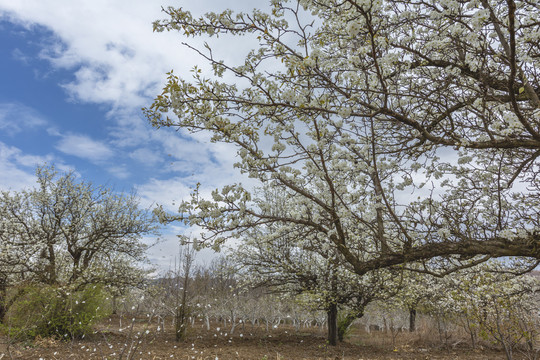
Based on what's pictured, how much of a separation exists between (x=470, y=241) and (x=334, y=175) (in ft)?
8.44

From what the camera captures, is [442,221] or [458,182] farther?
[458,182]

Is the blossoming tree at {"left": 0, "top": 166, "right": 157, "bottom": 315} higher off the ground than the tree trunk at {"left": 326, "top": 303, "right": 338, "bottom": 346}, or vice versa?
the blossoming tree at {"left": 0, "top": 166, "right": 157, "bottom": 315}

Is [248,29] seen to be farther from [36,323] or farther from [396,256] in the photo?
[36,323]

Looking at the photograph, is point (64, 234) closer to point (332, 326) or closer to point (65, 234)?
point (65, 234)

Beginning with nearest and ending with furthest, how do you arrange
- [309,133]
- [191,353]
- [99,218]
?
[309,133], [191,353], [99,218]

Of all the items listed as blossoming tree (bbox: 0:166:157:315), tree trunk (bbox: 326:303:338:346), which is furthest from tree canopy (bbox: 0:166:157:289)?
tree trunk (bbox: 326:303:338:346)

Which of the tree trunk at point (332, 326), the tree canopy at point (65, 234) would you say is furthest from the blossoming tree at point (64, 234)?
the tree trunk at point (332, 326)

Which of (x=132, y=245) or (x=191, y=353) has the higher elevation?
(x=132, y=245)

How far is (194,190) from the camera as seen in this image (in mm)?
4234

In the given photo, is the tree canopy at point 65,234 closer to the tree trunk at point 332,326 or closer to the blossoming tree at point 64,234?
the blossoming tree at point 64,234

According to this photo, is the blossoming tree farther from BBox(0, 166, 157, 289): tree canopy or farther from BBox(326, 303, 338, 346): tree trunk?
BBox(326, 303, 338, 346): tree trunk

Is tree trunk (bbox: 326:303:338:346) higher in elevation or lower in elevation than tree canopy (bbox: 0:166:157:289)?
lower

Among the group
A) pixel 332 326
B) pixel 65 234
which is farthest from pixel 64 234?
pixel 332 326

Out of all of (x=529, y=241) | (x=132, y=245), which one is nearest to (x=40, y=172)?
(x=132, y=245)
